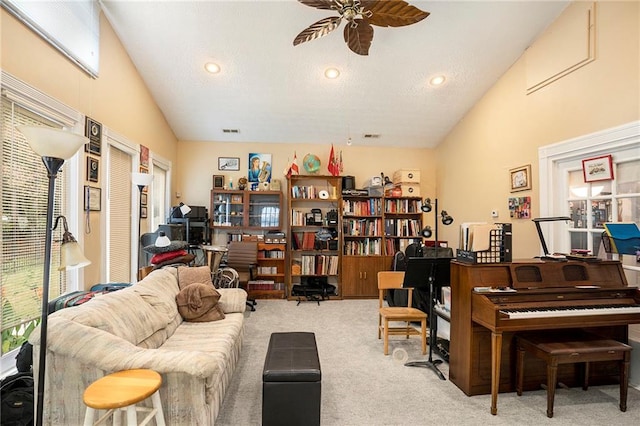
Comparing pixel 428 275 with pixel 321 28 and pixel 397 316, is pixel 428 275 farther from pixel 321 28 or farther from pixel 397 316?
pixel 321 28

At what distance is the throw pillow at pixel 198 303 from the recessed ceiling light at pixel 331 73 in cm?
→ 299

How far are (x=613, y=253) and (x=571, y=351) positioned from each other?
3.52ft

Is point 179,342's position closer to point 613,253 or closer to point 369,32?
point 369,32

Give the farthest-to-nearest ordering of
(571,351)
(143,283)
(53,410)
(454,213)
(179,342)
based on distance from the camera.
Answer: (454,213), (143,283), (179,342), (571,351), (53,410)

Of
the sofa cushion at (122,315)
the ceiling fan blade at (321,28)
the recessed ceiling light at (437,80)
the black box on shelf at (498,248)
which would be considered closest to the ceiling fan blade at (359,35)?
the ceiling fan blade at (321,28)

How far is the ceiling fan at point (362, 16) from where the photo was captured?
2332mm

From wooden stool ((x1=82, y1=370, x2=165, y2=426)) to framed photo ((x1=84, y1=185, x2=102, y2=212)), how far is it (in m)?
1.95

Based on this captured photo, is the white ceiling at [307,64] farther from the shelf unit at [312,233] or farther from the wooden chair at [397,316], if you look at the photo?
the wooden chair at [397,316]

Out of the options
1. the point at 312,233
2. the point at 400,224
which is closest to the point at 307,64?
the point at 312,233

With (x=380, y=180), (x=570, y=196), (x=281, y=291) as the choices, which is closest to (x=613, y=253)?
(x=570, y=196)

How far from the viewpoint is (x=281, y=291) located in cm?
527

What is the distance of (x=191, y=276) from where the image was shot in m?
3.10

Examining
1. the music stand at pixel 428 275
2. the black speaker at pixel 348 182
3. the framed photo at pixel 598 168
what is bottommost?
the music stand at pixel 428 275

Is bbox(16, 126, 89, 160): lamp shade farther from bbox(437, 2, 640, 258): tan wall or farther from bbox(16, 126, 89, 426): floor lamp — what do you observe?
bbox(437, 2, 640, 258): tan wall
